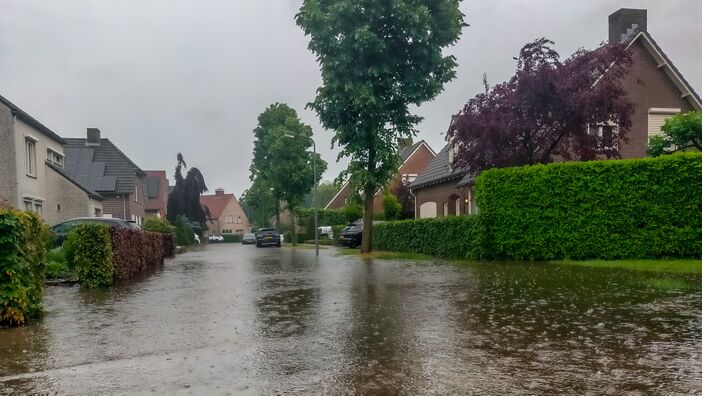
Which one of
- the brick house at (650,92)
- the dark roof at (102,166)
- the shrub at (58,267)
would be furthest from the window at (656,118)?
the dark roof at (102,166)

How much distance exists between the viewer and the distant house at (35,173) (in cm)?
2533

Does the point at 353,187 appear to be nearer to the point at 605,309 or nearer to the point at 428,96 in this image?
the point at 428,96

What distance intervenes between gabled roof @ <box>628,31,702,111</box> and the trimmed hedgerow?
10643mm

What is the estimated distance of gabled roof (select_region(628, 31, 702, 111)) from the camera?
2608 centimetres

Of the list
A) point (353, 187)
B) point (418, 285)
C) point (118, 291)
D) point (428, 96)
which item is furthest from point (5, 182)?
point (418, 285)

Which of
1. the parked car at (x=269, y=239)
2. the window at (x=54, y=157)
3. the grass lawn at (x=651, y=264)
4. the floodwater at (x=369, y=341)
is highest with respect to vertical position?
the window at (x=54, y=157)

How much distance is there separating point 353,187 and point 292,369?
67.4 ft

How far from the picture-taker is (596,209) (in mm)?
17844

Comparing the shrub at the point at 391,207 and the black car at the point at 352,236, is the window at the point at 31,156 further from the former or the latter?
the shrub at the point at 391,207

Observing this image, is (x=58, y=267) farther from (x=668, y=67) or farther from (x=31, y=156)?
(x=668, y=67)

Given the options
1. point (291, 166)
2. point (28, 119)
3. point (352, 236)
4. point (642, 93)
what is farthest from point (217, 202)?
point (642, 93)

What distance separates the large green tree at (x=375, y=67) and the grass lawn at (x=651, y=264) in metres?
10.3

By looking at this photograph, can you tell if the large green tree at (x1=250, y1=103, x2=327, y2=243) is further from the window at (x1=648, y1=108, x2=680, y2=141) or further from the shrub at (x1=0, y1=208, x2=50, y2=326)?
the shrub at (x1=0, y1=208, x2=50, y2=326)

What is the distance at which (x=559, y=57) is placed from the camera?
20250 millimetres
